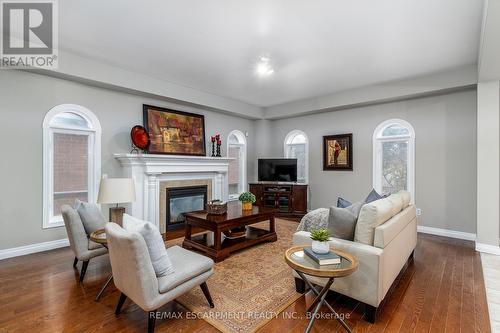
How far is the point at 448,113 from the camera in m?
4.61

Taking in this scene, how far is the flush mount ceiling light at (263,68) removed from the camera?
3.88 meters

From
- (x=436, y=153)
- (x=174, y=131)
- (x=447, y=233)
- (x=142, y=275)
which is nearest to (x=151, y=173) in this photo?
(x=174, y=131)

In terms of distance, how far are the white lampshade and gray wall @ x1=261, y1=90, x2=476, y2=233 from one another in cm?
464

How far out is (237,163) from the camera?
22.9 ft

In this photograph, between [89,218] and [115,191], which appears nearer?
[89,218]

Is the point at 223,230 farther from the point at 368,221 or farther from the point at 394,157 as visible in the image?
the point at 394,157

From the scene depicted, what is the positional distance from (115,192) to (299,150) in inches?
190

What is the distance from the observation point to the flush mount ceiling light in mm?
3881

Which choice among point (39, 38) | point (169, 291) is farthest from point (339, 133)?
point (39, 38)

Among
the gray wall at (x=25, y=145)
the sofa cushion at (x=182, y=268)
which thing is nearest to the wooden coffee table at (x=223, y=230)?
the sofa cushion at (x=182, y=268)

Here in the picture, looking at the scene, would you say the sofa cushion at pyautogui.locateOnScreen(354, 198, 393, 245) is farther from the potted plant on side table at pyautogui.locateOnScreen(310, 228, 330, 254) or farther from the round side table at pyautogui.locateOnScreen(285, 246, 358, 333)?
the potted plant on side table at pyautogui.locateOnScreen(310, 228, 330, 254)

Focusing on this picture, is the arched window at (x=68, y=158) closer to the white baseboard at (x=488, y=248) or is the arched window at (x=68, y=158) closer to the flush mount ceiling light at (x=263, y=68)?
the flush mount ceiling light at (x=263, y=68)

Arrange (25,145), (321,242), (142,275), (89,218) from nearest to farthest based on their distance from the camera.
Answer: (142,275), (321,242), (89,218), (25,145)

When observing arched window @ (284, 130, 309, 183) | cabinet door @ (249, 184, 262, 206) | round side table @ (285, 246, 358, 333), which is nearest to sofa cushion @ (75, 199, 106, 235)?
round side table @ (285, 246, 358, 333)
